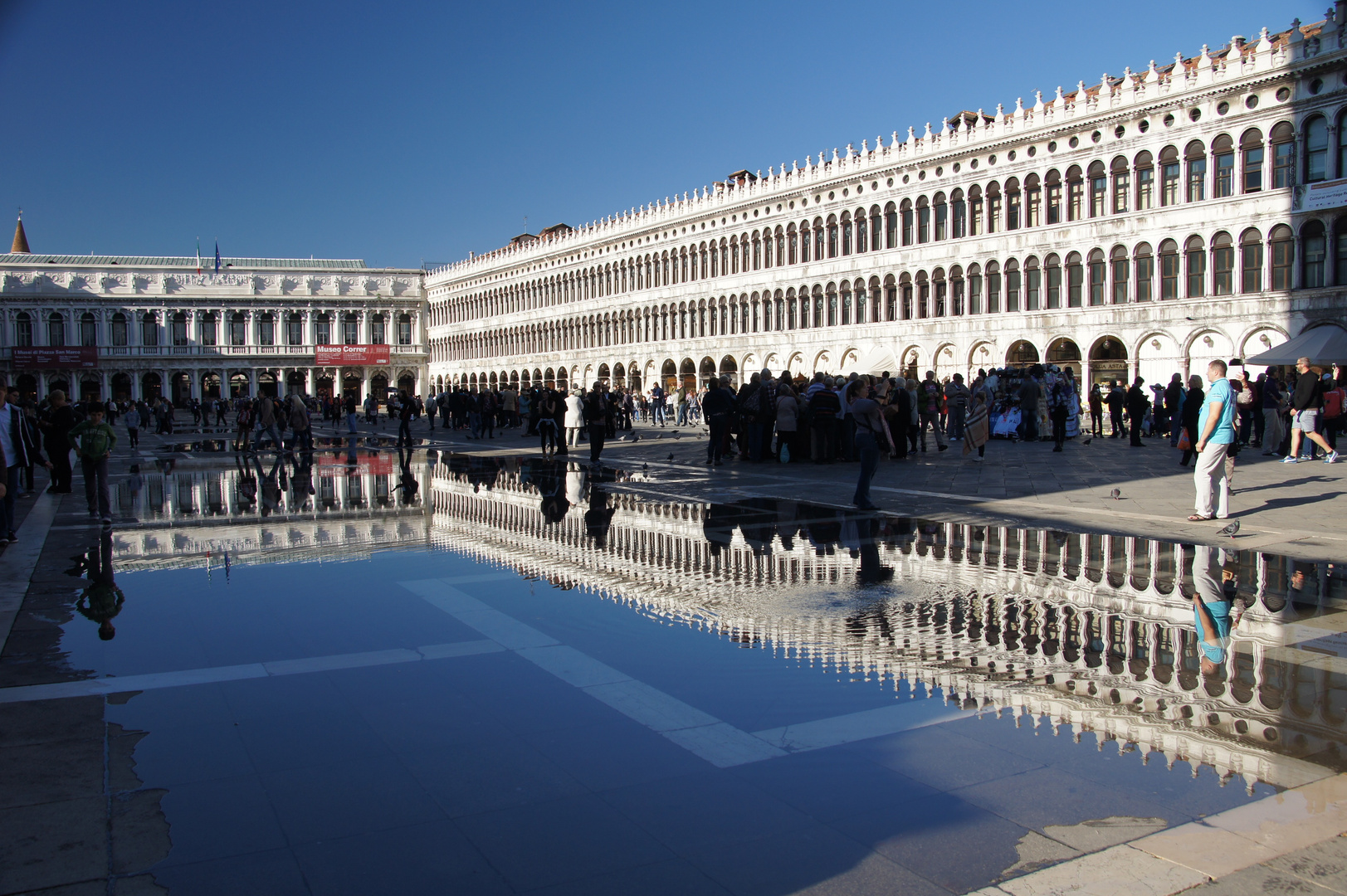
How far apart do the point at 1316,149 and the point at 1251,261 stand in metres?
4.01

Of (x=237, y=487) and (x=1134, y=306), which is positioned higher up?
(x=1134, y=306)

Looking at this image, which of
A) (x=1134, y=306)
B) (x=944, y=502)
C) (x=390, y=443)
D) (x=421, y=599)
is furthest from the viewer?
(x=1134, y=306)

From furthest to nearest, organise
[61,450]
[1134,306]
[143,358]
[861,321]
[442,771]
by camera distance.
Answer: [143,358] → [861,321] → [1134,306] → [61,450] → [442,771]

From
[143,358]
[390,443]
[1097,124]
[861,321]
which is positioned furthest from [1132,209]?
[143,358]

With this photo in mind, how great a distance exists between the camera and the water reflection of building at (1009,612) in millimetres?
4418

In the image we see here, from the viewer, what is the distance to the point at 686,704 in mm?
4758

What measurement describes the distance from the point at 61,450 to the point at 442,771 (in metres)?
14.5

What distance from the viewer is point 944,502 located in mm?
12289

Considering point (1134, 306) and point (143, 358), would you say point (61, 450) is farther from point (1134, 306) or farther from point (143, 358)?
point (143, 358)

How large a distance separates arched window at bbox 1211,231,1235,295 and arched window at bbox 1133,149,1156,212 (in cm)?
293

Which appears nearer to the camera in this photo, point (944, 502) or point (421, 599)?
point (421, 599)

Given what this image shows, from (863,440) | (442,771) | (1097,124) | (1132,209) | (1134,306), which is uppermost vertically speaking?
(1097,124)

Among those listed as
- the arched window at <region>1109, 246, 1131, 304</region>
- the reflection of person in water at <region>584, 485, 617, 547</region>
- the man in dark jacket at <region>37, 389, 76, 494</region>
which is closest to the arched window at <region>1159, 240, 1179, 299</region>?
the arched window at <region>1109, 246, 1131, 304</region>

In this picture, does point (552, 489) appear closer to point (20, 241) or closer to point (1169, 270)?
point (1169, 270)
